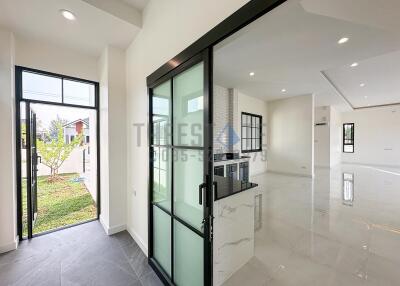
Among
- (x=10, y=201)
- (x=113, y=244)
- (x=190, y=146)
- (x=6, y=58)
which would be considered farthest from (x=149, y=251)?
(x=6, y=58)

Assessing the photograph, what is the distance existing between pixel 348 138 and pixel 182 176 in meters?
13.2

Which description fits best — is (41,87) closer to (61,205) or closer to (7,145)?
(7,145)

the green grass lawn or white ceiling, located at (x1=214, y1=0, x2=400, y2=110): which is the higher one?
white ceiling, located at (x1=214, y1=0, x2=400, y2=110)

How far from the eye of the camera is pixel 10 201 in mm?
2506

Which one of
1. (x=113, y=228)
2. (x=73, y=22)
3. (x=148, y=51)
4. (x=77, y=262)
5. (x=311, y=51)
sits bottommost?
(x=77, y=262)

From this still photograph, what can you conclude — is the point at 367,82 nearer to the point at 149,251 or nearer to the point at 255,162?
the point at 255,162

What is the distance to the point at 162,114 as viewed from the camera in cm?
210

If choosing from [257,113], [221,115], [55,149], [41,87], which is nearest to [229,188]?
[41,87]

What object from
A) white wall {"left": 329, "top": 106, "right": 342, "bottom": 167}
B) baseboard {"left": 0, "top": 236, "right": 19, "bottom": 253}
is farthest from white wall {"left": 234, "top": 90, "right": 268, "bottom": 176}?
baseboard {"left": 0, "top": 236, "right": 19, "bottom": 253}

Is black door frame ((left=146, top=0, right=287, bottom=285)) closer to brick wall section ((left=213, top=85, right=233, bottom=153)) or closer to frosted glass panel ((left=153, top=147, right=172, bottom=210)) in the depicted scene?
frosted glass panel ((left=153, top=147, right=172, bottom=210))

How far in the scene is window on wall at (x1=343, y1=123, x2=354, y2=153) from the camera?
1062 centimetres

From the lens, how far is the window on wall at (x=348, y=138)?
34.8 ft

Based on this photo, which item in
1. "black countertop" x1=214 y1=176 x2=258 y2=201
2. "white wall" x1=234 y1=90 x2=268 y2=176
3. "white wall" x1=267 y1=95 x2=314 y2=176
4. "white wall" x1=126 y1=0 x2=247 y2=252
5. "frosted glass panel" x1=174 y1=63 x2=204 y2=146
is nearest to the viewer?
"white wall" x1=126 y1=0 x2=247 y2=252

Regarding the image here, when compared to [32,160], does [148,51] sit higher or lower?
higher
